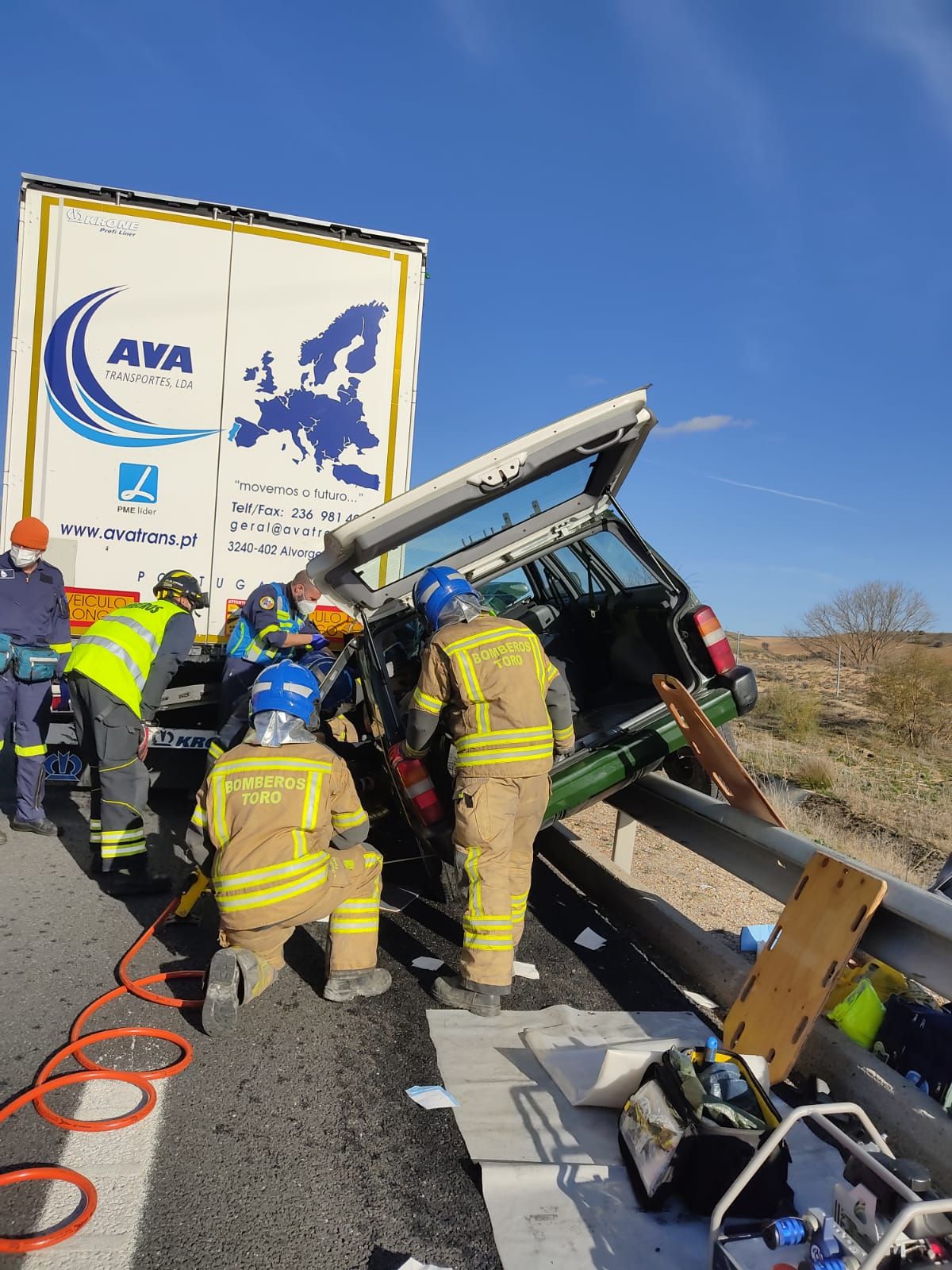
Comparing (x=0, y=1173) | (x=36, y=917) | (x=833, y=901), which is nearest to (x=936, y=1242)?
(x=833, y=901)

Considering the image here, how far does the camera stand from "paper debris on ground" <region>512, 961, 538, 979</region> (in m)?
4.03

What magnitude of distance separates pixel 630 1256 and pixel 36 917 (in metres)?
3.24

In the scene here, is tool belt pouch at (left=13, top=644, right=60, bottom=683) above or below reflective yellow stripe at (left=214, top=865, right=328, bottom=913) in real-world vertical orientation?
above

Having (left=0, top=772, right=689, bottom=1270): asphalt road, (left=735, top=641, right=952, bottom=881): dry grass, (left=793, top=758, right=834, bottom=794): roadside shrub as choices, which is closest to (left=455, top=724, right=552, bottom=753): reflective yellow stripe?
(left=0, top=772, right=689, bottom=1270): asphalt road

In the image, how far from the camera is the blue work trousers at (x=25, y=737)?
18.6 feet

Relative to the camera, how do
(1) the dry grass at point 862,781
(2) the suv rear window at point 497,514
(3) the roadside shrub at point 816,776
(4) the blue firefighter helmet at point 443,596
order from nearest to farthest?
(4) the blue firefighter helmet at point 443,596 < (2) the suv rear window at point 497,514 < (1) the dry grass at point 862,781 < (3) the roadside shrub at point 816,776

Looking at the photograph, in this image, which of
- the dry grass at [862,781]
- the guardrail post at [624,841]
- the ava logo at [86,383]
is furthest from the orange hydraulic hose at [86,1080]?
the dry grass at [862,781]

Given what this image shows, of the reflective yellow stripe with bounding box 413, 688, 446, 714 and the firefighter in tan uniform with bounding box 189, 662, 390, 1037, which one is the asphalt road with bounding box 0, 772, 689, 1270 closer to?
the firefighter in tan uniform with bounding box 189, 662, 390, 1037

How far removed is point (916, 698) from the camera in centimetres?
1709

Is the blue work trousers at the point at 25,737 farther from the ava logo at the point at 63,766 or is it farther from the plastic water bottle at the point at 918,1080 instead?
the plastic water bottle at the point at 918,1080

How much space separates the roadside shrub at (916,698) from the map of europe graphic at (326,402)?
14013 millimetres

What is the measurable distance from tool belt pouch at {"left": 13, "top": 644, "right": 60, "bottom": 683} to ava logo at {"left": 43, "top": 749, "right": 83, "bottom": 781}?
700 millimetres

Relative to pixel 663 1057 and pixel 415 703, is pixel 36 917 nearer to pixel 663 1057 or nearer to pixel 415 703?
pixel 415 703

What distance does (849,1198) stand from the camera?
2.04 meters
